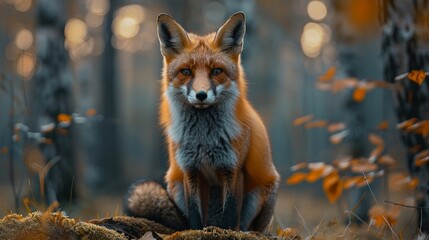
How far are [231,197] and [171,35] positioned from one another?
1.64 m

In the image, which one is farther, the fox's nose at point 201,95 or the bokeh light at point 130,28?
the bokeh light at point 130,28

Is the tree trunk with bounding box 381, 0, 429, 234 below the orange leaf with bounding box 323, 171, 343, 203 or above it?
above

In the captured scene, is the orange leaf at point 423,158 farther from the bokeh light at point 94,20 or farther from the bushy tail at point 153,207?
the bokeh light at point 94,20

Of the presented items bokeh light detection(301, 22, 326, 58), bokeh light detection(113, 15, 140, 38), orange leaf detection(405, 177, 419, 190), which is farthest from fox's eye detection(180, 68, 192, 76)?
bokeh light detection(301, 22, 326, 58)

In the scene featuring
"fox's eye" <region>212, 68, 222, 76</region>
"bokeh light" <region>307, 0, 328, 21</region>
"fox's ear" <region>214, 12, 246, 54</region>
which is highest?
"bokeh light" <region>307, 0, 328, 21</region>

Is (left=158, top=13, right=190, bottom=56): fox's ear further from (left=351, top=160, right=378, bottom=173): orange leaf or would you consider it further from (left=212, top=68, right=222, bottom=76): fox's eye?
(left=351, top=160, right=378, bottom=173): orange leaf

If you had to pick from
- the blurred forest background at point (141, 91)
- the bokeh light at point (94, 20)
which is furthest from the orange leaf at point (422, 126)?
the bokeh light at point (94, 20)

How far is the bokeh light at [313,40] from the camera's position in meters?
48.4

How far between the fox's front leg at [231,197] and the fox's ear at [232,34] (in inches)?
A: 46.9

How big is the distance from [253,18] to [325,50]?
40.2 meters

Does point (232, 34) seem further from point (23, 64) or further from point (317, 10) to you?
point (317, 10)

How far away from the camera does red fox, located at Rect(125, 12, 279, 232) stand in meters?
5.11

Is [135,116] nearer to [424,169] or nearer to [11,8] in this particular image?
[11,8]

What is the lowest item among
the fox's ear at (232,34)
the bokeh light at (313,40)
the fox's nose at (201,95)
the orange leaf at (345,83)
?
the bokeh light at (313,40)
